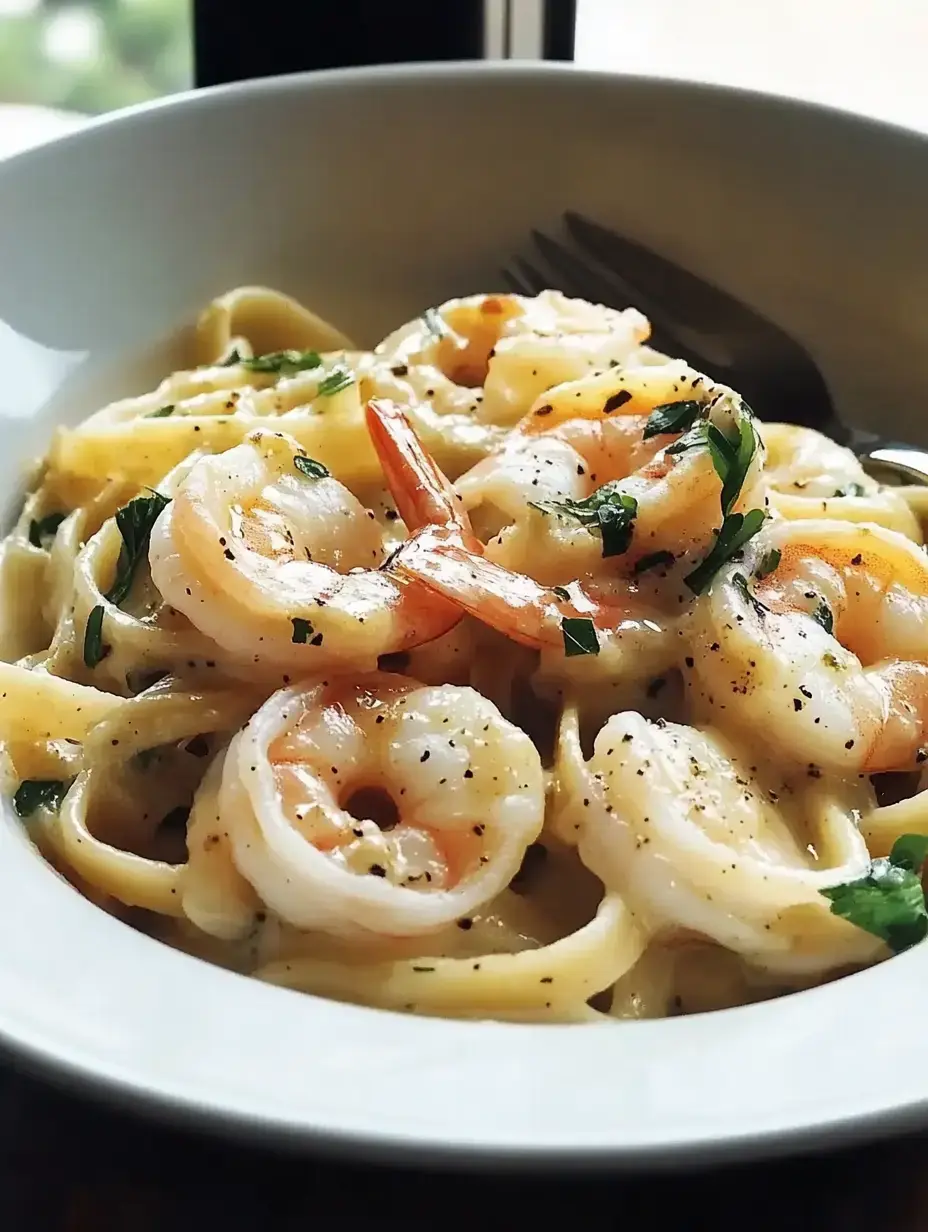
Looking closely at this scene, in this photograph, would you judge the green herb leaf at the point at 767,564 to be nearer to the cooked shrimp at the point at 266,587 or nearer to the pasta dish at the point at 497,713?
the pasta dish at the point at 497,713

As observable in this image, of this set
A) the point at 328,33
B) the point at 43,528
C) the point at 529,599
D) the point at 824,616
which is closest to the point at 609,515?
the point at 529,599

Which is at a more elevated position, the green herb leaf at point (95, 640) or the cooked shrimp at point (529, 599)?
the cooked shrimp at point (529, 599)

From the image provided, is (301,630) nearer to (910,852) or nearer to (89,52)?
(910,852)

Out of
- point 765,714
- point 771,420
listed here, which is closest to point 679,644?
point 765,714

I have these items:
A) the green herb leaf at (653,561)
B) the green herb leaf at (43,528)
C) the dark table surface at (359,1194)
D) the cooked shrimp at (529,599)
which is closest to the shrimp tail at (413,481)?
the cooked shrimp at (529,599)

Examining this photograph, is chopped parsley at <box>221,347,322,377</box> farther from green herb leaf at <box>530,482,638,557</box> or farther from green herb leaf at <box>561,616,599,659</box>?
green herb leaf at <box>561,616,599,659</box>

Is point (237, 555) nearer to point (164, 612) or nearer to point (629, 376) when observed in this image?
point (164, 612)
